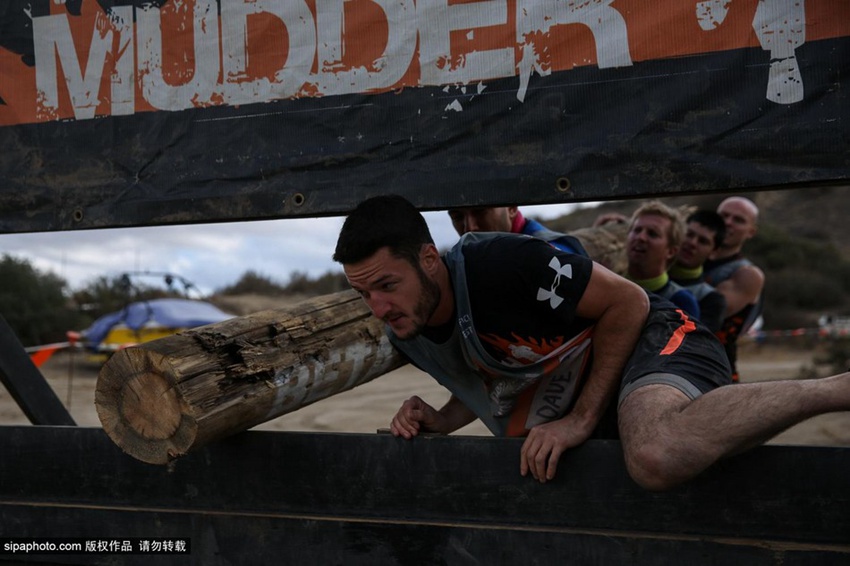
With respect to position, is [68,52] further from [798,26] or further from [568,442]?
[798,26]

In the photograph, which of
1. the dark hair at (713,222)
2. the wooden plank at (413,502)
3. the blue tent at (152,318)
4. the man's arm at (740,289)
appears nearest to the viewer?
the wooden plank at (413,502)

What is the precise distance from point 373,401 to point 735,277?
704cm

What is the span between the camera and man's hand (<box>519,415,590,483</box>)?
2307mm

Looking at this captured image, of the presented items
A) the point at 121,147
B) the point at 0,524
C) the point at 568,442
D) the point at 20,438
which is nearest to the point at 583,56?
the point at 568,442

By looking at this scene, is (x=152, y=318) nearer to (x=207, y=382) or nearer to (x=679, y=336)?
(x=207, y=382)

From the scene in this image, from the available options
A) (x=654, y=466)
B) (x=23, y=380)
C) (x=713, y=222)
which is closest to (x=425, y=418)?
(x=654, y=466)

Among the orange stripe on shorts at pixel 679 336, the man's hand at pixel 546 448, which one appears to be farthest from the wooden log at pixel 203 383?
the orange stripe on shorts at pixel 679 336

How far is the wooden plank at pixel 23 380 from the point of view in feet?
11.2

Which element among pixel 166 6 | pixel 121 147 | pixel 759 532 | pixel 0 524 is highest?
pixel 166 6

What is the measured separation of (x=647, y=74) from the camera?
8.51ft

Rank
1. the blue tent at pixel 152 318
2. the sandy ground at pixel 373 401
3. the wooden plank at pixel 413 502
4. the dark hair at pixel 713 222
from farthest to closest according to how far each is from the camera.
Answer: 1. the blue tent at pixel 152 318
2. the sandy ground at pixel 373 401
3. the dark hair at pixel 713 222
4. the wooden plank at pixel 413 502

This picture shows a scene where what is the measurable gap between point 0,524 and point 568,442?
200cm

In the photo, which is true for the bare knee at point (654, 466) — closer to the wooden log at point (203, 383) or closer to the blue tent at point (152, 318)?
the wooden log at point (203, 383)

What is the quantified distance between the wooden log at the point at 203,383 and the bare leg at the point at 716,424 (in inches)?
44.8
